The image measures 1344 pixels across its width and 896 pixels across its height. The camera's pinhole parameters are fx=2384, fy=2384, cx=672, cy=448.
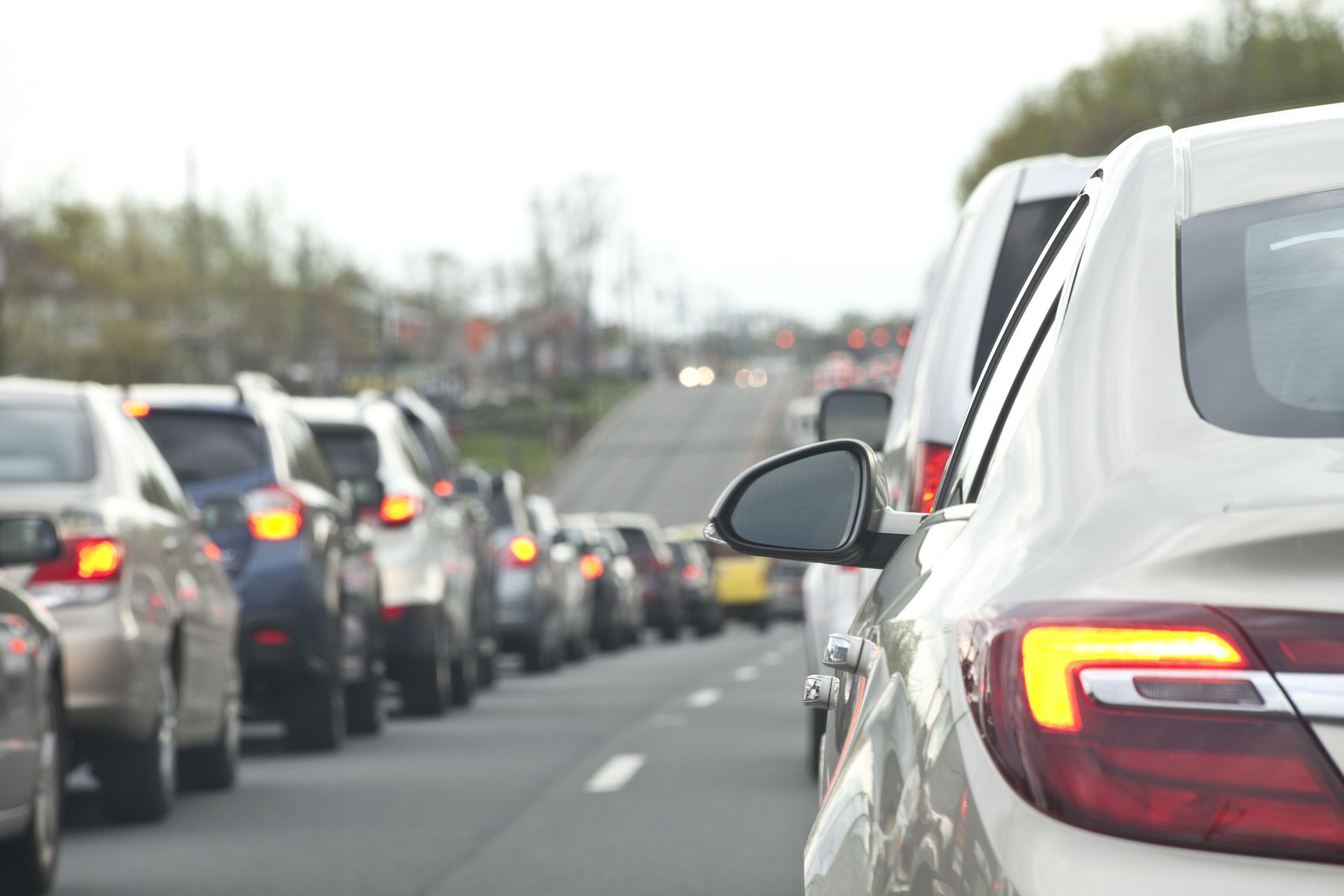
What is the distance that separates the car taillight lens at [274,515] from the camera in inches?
453

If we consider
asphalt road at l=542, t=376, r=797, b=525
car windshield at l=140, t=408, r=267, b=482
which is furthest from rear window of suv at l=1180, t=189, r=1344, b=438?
asphalt road at l=542, t=376, r=797, b=525

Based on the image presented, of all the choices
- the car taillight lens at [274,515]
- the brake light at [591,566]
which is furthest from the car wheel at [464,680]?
the brake light at [591,566]

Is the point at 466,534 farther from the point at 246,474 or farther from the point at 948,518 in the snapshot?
the point at 948,518

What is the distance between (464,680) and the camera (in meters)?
15.9

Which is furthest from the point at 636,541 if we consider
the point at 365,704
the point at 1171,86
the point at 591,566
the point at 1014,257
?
the point at 1171,86

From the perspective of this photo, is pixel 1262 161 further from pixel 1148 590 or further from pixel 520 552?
pixel 520 552

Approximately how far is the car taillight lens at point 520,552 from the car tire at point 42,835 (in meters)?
13.8

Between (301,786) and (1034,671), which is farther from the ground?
(1034,671)

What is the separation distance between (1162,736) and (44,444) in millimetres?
6966

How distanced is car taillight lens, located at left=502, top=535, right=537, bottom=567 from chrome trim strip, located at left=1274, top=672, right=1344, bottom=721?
61.8 feet

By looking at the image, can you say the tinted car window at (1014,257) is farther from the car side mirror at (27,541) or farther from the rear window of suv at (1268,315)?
the rear window of suv at (1268,315)

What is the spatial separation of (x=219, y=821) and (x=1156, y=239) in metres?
7.04

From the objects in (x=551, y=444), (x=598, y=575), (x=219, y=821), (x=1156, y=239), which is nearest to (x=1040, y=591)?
(x=1156, y=239)

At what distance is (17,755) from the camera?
21.2ft
